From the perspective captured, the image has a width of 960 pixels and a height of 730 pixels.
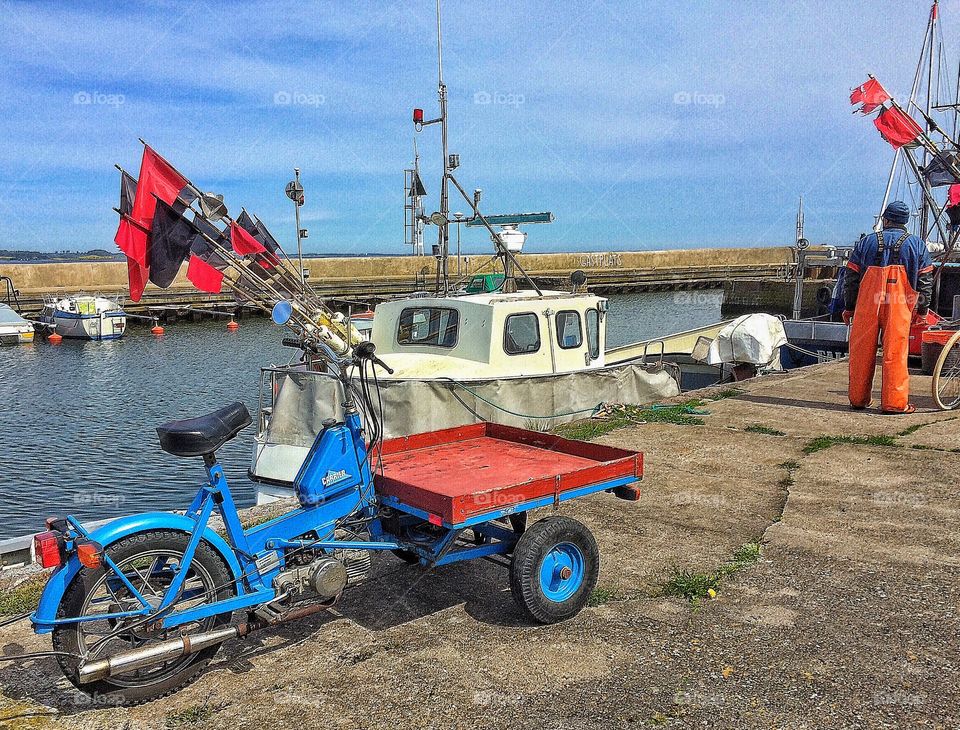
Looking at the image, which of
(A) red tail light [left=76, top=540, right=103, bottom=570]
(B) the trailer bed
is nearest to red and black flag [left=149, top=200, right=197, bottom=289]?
(B) the trailer bed

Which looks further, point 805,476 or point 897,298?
point 897,298

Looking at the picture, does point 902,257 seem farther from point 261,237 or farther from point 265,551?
point 265,551

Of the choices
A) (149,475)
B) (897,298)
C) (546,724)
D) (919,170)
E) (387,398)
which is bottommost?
(149,475)

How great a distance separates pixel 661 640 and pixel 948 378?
25.8ft

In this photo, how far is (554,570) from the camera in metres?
4.90

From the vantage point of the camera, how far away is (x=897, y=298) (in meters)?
9.59

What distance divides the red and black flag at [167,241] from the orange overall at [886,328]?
25.6ft

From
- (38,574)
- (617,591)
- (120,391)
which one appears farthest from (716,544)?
(120,391)

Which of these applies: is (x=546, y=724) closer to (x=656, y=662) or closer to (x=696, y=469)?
(x=656, y=662)

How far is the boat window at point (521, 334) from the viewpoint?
37.3ft

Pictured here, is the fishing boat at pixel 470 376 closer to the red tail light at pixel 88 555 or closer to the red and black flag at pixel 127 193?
the red and black flag at pixel 127 193

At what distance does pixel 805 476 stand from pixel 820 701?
158 inches

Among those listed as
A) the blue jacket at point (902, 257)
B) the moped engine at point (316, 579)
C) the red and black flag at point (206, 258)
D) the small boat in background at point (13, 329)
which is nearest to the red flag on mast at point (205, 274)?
the red and black flag at point (206, 258)

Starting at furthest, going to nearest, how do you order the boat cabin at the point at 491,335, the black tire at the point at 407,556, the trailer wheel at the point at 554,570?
the boat cabin at the point at 491,335 < the black tire at the point at 407,556 < the trailer wheel at the point at 554,570
